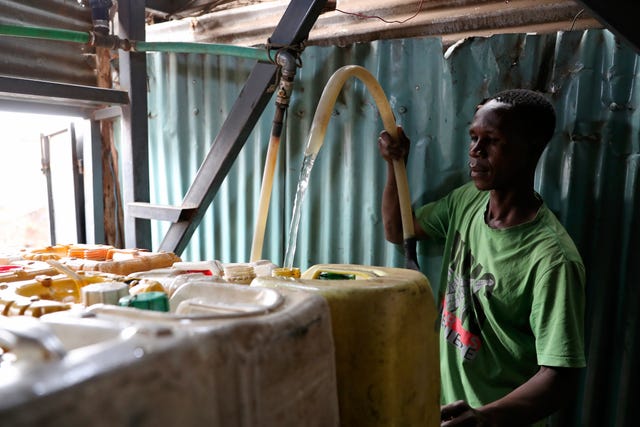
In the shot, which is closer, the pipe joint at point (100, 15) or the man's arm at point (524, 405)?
the man's arm at point (524, 405)

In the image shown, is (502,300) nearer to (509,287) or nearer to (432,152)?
(509,287)

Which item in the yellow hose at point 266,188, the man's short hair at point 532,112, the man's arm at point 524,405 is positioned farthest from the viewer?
the yellow hose at point 266,188

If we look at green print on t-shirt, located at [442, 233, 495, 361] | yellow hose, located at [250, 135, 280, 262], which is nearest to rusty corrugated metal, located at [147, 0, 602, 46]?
yellow hose, located at [250, 135, 280, 262]

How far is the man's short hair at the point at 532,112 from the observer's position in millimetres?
1543

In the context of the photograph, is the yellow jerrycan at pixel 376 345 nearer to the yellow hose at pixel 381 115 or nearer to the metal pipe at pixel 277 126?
the yellow hose at pixel 381 115

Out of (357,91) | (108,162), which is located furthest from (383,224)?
(108,162)

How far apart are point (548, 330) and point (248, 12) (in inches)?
94.4

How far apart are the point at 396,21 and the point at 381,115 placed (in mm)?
642

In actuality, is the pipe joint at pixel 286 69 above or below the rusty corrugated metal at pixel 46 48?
below

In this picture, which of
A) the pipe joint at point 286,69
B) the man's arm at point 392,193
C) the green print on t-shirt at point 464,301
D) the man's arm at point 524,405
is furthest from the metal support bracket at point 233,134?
the man's arm at point 524,405

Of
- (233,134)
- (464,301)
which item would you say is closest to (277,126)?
(233,134)

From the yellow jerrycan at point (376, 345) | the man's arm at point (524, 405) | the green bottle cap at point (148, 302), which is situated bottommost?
the man's arm at point (524, 405)

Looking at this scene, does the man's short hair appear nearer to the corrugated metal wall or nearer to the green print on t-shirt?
the corrugated metal wall

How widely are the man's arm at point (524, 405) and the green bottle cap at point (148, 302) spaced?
91cm
